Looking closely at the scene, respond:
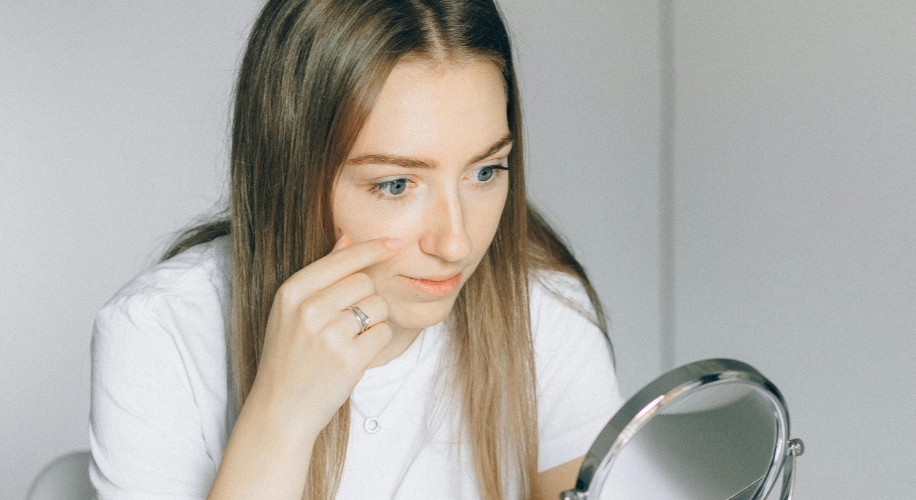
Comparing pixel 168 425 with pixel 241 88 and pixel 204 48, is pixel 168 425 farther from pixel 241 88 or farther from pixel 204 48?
pixel 204 48

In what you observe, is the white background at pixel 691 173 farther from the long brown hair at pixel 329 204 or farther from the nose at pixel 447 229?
the nose at pixel 447 229

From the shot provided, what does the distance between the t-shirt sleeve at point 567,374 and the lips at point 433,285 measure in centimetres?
31

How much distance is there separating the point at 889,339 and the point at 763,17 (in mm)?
665

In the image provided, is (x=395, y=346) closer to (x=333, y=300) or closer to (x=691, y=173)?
(x=333, y=300)

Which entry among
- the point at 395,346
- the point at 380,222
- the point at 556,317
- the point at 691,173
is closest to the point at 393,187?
the point at 380,222

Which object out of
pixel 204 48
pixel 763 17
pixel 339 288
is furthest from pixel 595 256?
pixel 339 288

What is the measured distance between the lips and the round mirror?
369 millimetres

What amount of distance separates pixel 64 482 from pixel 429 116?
0.68m

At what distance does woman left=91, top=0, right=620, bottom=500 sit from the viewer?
91 cm

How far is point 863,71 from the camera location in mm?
1559

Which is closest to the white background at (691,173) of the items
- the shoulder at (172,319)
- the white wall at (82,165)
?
the white wall at (82,165)

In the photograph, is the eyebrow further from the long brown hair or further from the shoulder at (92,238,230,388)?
the shoulder at (92,238,230,388)

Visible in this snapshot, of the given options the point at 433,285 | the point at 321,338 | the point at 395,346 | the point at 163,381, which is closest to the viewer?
the point at 321,338

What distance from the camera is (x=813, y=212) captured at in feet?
5.70
